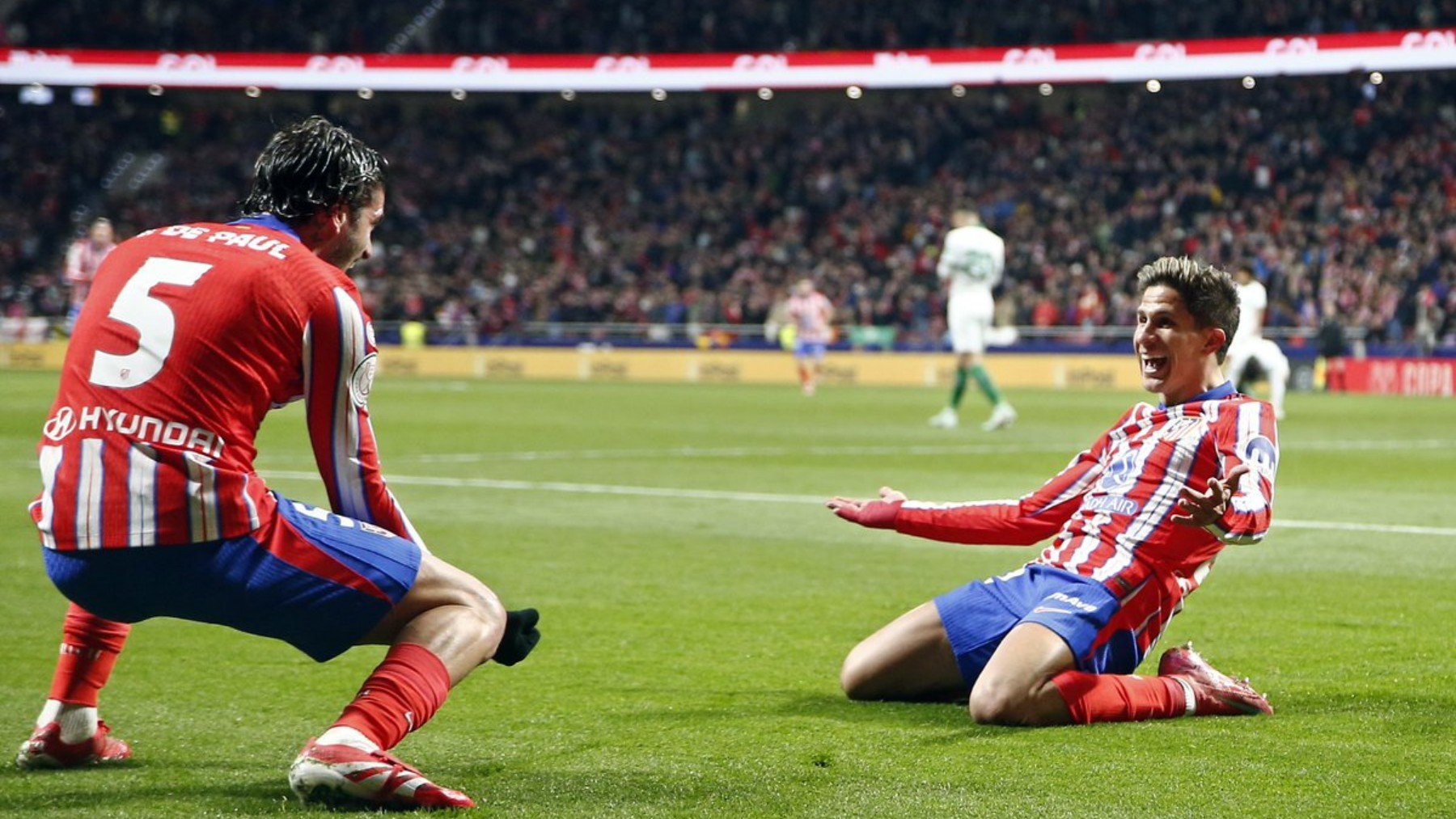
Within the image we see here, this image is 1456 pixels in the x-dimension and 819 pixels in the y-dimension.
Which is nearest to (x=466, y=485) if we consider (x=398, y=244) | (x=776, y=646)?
(x=776, y=646)

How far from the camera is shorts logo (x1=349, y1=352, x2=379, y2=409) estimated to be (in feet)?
12.4

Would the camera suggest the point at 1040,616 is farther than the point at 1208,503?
Yes

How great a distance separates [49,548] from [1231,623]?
182 inches

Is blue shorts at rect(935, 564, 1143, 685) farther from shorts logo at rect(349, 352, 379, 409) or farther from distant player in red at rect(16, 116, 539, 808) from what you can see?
shorts logo at rect(349, 352, 379, 409)

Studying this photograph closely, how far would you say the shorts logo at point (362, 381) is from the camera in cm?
378

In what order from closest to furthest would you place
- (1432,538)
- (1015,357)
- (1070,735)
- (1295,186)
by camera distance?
(1070,735) → (1432,538) → (1015,357) → (1295,186)

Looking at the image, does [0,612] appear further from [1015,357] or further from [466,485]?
[1015,357]

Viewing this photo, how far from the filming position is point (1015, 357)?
115 feet

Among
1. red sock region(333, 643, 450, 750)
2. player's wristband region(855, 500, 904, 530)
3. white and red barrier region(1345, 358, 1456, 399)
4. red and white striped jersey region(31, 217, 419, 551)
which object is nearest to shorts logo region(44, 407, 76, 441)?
red and white striped jersey region(31, 217, 419, 551)

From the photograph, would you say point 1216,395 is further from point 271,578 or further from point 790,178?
point 790,178

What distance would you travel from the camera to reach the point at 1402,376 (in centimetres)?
3209

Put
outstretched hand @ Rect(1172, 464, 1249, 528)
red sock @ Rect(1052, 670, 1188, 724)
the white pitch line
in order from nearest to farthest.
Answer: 1. outstretched hand @ Rect(1172, 464, 1249, 528)
2. red sock @ Rect(1052, 670, 1188, 724)
3. the white pitch line

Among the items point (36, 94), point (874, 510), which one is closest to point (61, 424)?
point (874, 510)

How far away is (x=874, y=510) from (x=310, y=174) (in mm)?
1963
